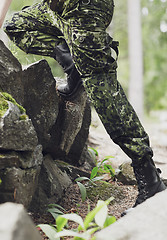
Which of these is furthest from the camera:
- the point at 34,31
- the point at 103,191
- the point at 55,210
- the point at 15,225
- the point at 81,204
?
the point at 103,191

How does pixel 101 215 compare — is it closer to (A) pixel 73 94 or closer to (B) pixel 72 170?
(B) pixel 72 170

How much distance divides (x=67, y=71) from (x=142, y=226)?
179 cm

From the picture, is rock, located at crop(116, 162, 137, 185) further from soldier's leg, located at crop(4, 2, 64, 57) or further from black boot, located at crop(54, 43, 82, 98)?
soldier's leg, located at crop(4, 2, 64, 57)

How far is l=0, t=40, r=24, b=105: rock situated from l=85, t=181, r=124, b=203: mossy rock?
3.67 ft

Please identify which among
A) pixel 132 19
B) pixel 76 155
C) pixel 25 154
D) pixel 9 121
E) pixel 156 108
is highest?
pixel 132 19

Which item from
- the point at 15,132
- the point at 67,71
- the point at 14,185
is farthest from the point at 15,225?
the point at 67,71

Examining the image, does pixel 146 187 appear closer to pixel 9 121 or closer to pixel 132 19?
Answer: pixel 9 121

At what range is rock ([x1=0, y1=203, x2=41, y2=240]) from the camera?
1170 mm

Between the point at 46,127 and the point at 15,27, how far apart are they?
102 centimetres

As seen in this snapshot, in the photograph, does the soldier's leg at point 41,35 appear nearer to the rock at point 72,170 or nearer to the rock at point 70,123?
the rock at point 70,123

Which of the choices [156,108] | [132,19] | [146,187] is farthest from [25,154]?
[156,108]

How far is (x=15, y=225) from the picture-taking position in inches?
47.5

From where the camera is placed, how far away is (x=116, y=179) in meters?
3.57

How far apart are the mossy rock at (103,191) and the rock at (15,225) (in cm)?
167
